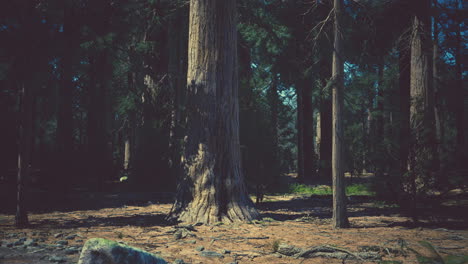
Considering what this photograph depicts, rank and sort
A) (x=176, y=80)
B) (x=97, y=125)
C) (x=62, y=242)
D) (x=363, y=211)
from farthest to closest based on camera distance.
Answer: (x=97, y=125) → (x=176, y=80) → (x=363, y=211) → (x=62, y=242)

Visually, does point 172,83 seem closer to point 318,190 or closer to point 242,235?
point 318,190

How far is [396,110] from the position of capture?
780 cm

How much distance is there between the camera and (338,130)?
22.6ft

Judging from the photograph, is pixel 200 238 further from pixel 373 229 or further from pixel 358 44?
pixel 358 44

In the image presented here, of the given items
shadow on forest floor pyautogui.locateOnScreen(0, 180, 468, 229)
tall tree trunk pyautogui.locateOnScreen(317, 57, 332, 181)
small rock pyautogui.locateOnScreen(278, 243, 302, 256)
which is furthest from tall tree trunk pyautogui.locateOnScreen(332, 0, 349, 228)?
tall tree trunk pyautogui.locateOnScreen(317, 57, 332, 181)

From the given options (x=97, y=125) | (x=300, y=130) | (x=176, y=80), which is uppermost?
(x=176, y=80)

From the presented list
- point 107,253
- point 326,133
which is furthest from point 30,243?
point 326,133

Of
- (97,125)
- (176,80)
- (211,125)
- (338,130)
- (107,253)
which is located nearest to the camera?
(107,253)

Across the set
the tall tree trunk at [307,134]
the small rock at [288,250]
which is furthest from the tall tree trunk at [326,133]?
the small rock at [288,250]

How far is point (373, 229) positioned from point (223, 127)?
369 cm

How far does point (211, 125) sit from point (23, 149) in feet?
12.3

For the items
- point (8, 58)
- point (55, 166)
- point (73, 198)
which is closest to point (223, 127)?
point (8, 58)

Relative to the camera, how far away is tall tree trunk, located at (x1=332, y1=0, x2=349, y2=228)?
22.6ft

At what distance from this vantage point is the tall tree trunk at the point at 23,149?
7.14 meters
